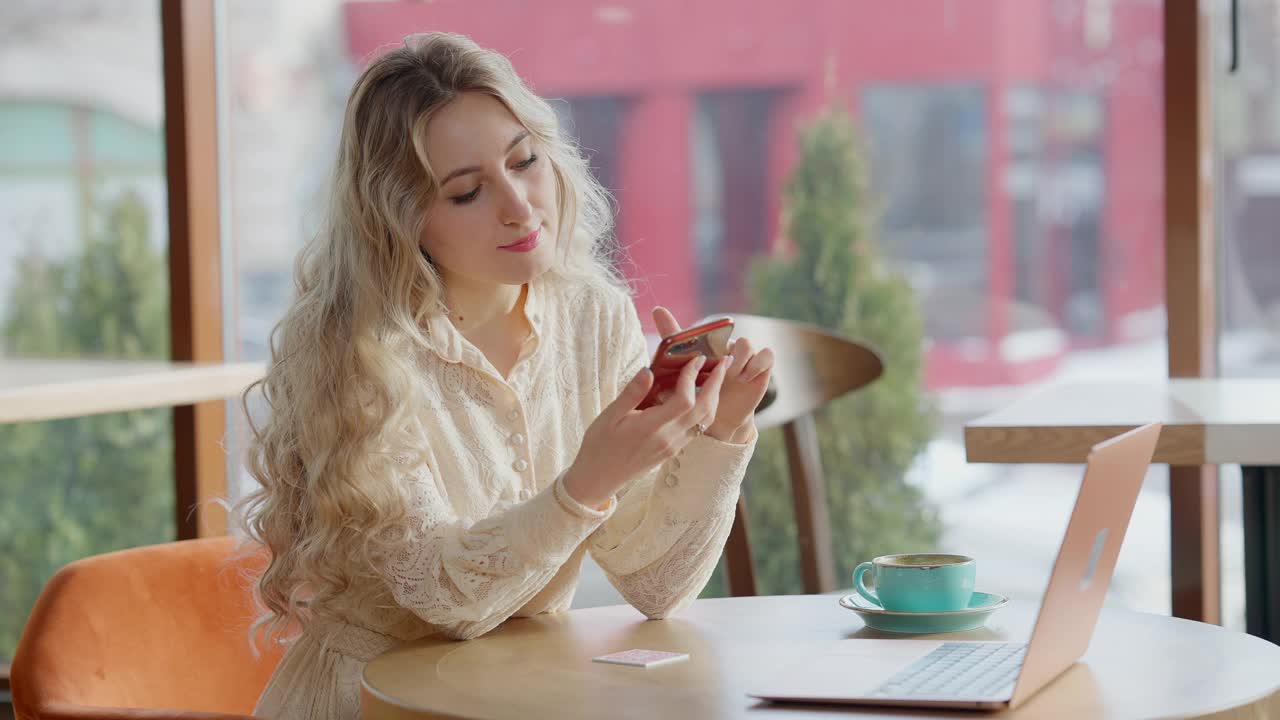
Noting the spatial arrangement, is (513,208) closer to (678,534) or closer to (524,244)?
(524,244)

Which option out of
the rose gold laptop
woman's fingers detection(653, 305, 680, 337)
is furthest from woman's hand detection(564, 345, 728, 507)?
the rose gold laptop

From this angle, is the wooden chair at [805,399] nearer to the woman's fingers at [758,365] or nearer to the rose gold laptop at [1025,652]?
the woman's fingers at [758,365]

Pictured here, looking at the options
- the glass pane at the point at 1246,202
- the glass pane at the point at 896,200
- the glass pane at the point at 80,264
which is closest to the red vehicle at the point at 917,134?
the glass pane at the point at 896,200

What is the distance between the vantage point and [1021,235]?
10.6ft

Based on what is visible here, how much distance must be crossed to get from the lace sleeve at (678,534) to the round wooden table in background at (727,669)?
0.10 feet

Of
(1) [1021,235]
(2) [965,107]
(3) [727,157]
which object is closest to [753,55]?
(3) [727,157]

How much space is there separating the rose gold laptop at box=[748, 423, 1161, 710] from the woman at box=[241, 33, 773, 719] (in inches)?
11.3

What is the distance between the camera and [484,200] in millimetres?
1602

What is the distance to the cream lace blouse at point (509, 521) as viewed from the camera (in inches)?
55.1

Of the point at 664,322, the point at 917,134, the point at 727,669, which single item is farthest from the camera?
the point at 917,134

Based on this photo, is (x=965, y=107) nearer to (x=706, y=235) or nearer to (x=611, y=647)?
(x=706, y=235)

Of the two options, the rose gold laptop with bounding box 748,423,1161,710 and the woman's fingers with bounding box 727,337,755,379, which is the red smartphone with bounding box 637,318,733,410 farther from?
the rose gold laptop with bounding box 748,423,1161,710

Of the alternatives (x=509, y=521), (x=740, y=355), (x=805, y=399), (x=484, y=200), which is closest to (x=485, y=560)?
(x=509, y=521)

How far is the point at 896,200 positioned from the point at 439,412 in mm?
1978
